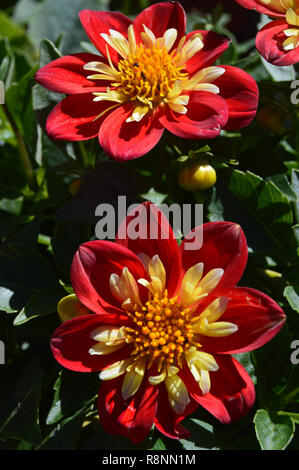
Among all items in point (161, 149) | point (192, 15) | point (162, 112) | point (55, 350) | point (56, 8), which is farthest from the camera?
point (56, 8)

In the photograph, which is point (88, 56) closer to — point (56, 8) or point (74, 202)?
point (74, 202)

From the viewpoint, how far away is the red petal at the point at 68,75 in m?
0.95

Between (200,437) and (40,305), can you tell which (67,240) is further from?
(200,437)

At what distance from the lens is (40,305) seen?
950 mm

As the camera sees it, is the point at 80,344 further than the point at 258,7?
No

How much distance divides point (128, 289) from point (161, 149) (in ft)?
1.04

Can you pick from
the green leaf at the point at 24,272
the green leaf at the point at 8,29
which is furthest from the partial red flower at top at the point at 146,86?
the green leaf at the point at 8,29

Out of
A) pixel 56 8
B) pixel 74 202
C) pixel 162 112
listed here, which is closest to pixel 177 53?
pixel 162 112

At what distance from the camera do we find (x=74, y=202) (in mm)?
1033

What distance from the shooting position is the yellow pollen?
966 millimetres

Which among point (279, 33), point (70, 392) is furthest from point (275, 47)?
point (70, 392)

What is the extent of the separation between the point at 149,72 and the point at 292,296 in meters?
0.44

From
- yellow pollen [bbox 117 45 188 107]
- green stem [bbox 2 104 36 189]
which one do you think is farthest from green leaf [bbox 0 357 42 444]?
yellow pollen [bbox 117 45 188 107]

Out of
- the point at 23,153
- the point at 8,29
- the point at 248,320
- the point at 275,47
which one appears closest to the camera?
the point at 248,320
